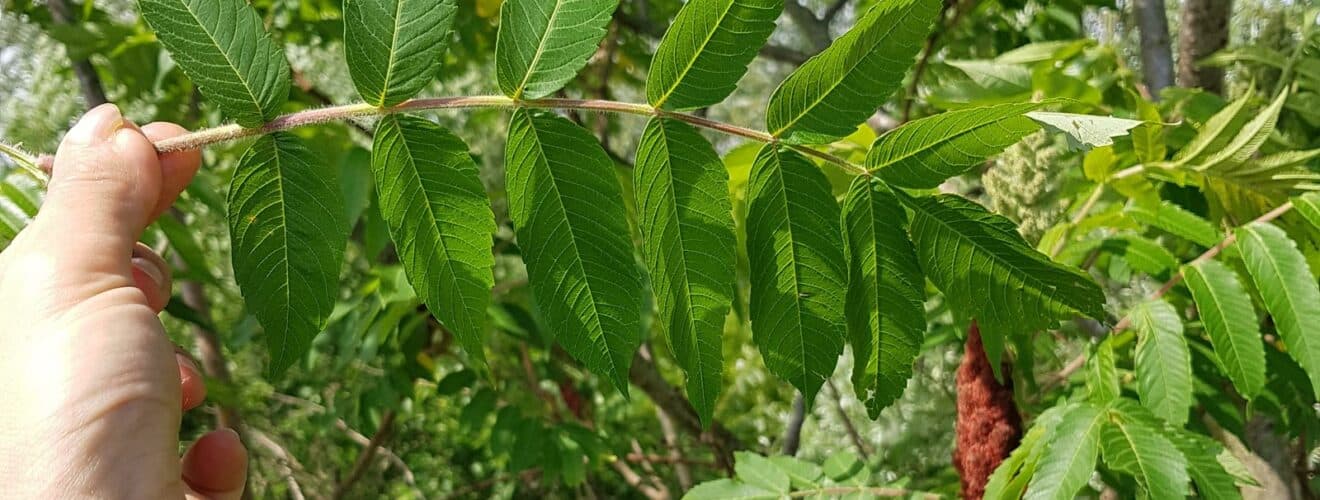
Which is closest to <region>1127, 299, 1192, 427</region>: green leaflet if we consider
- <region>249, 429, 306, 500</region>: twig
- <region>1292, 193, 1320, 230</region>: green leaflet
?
<region>1292, 193, 1320, 230</region>: green leaflet

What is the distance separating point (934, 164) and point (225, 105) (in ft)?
2.16

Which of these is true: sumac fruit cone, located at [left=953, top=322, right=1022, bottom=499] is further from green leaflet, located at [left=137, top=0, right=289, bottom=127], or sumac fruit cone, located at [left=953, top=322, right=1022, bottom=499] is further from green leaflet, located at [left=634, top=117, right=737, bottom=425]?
green leaflet, located at [left=137, top=0, right=289, bottom=127]

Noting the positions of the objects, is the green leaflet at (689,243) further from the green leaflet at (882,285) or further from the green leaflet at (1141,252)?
the green leaflet at (1141,252)

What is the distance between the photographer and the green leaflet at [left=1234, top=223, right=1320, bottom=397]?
4.10 feet

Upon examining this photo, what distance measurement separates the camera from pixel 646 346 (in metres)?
3.02

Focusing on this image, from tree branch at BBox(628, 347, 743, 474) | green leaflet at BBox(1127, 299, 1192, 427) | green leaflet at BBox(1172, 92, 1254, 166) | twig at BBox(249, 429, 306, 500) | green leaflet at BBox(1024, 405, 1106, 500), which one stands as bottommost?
twig at BBox(249, 429, 306, 500)

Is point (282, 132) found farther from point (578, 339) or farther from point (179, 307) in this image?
point (179, 307)

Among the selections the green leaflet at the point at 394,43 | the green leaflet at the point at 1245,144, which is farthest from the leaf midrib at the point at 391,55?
the green leaflet at the point at 1245,144

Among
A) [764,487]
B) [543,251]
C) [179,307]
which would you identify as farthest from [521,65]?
[764,487]

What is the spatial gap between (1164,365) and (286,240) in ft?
3.89

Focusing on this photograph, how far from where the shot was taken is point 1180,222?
1503mm

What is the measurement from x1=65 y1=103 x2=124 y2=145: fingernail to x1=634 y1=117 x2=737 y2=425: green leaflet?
0.47m

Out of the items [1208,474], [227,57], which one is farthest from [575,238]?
[1208,474]

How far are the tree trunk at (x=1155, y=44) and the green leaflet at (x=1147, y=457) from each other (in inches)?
52.0
